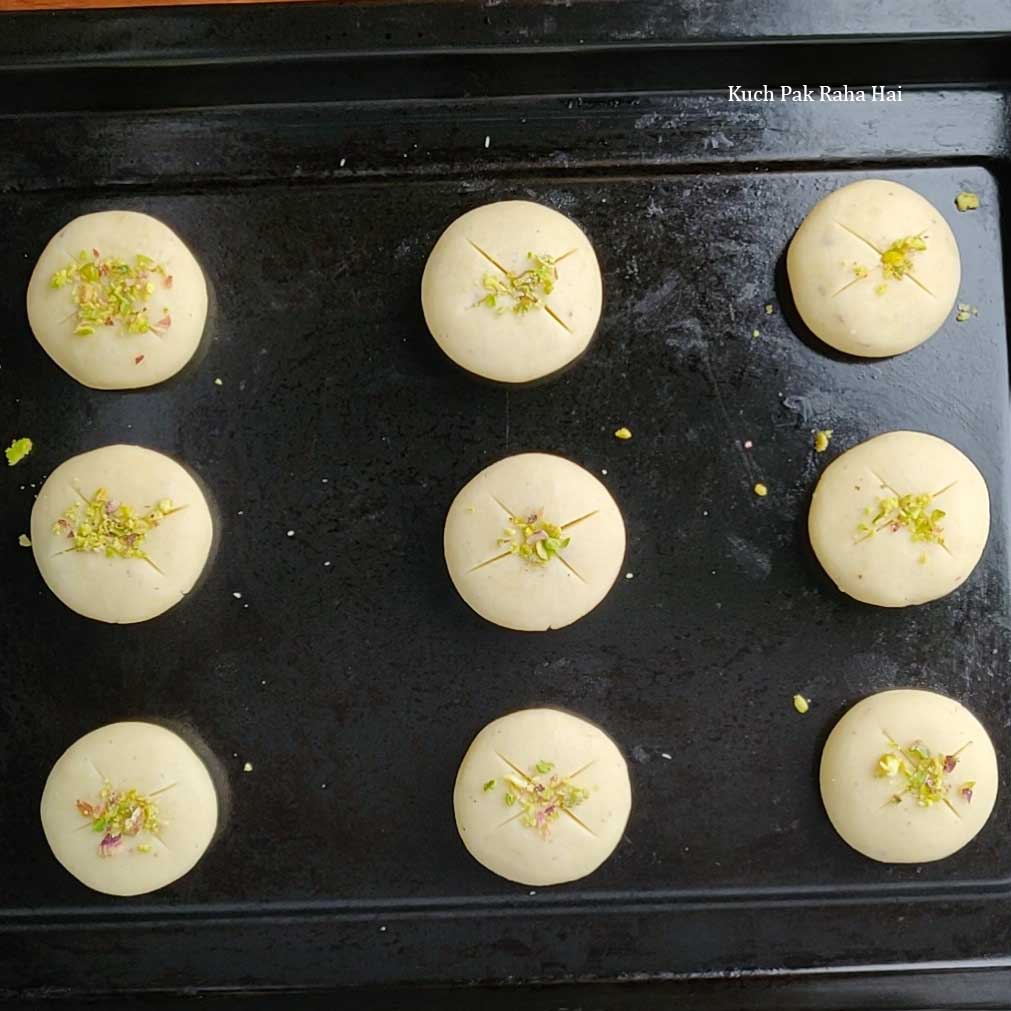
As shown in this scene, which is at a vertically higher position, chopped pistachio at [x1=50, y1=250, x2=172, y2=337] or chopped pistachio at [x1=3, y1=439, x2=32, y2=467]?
chopped pistachio at [x1=50, y1=250, x2=172, y2=337]

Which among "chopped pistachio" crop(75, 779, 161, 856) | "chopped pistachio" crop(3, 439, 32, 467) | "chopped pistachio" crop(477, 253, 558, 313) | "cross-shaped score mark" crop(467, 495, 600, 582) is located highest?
"chopped pistachio" crop(477, 253, 558, 313)

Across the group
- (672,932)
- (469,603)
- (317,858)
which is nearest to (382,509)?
(469,603)

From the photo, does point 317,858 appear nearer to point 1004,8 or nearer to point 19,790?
point 19,790

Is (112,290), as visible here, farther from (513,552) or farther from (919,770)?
(919,770)

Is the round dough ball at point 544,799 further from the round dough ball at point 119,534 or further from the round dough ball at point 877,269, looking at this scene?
the round dough ball at point 877,269

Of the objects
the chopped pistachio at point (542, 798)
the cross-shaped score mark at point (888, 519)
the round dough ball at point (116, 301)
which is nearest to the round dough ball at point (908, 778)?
the cross-shaped score mark at point (888, 519)

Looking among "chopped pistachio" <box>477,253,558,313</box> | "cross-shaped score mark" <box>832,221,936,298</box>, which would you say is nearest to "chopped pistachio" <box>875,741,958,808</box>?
"cross-shaped score mark" <box>832,221,936,298</box>

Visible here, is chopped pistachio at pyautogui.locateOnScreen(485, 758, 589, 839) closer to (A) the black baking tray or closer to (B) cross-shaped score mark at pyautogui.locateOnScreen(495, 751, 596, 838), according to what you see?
(B) cross-shaped score mark at pyautogui.locateOnScreen(495, 751, 596, 838)
